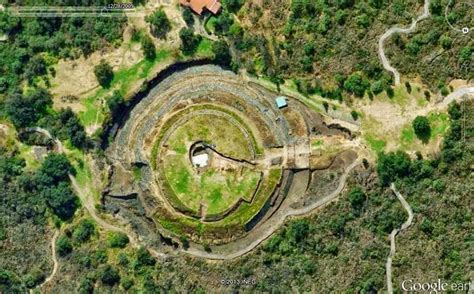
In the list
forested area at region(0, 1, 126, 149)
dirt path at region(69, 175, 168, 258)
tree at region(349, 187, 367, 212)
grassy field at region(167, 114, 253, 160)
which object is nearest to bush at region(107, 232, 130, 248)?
dirt path at region(69, 175, 168, 258)

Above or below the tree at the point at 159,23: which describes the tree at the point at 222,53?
below

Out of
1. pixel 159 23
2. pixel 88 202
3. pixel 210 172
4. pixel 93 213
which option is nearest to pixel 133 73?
pixel 159 23

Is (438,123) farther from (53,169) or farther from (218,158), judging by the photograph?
(53,169)

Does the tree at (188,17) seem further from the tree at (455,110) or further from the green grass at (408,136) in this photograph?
the tree at (455,110)

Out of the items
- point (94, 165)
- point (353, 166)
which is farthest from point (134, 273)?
point (353, 166)

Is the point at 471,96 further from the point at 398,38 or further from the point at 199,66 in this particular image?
the point at 199,66

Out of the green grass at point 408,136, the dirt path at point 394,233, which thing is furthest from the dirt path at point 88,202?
the green grass at point 408,136
